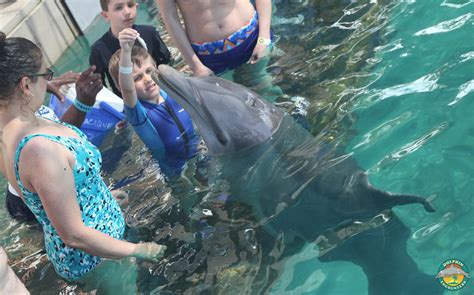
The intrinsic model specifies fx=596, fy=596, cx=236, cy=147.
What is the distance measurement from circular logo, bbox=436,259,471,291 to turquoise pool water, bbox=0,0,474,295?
0.04 metres

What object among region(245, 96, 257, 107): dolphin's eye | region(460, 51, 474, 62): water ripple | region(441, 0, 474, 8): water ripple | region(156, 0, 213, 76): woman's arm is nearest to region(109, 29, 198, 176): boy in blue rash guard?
region(156, 0, 213, 76): woman's arm

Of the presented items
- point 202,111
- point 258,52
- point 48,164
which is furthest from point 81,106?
point 258,52

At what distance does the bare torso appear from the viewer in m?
5.27

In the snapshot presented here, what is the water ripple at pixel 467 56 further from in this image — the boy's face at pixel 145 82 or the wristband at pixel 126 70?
the wristband at pixel 126 70

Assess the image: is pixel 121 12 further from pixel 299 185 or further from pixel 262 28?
pixel 299 185

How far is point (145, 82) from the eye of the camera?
4.64 meters

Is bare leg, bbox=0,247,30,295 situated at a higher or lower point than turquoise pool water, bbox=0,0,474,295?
higher

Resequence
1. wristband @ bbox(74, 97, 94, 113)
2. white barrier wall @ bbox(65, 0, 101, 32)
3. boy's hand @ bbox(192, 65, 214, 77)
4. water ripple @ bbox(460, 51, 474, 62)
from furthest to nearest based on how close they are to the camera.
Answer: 1. white barrier wall @ bbox(65, 0, 101, 32)
2. boy's hand @ bbox(192, 65, 214, 77)
3. water ripple @ bbox(460, 51, 474, 62)
4. wristband @ bbox(74, 97, 94, 113)

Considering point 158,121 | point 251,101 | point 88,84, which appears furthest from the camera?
point 158,121

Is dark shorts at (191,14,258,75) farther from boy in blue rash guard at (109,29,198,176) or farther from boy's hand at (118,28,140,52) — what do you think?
boy's hand at (118,28,140,52)

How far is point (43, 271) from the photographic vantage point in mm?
4230

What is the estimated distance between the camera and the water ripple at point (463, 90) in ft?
14.4

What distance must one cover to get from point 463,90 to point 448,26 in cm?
115

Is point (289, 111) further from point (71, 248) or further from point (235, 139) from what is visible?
point (71, 248)
